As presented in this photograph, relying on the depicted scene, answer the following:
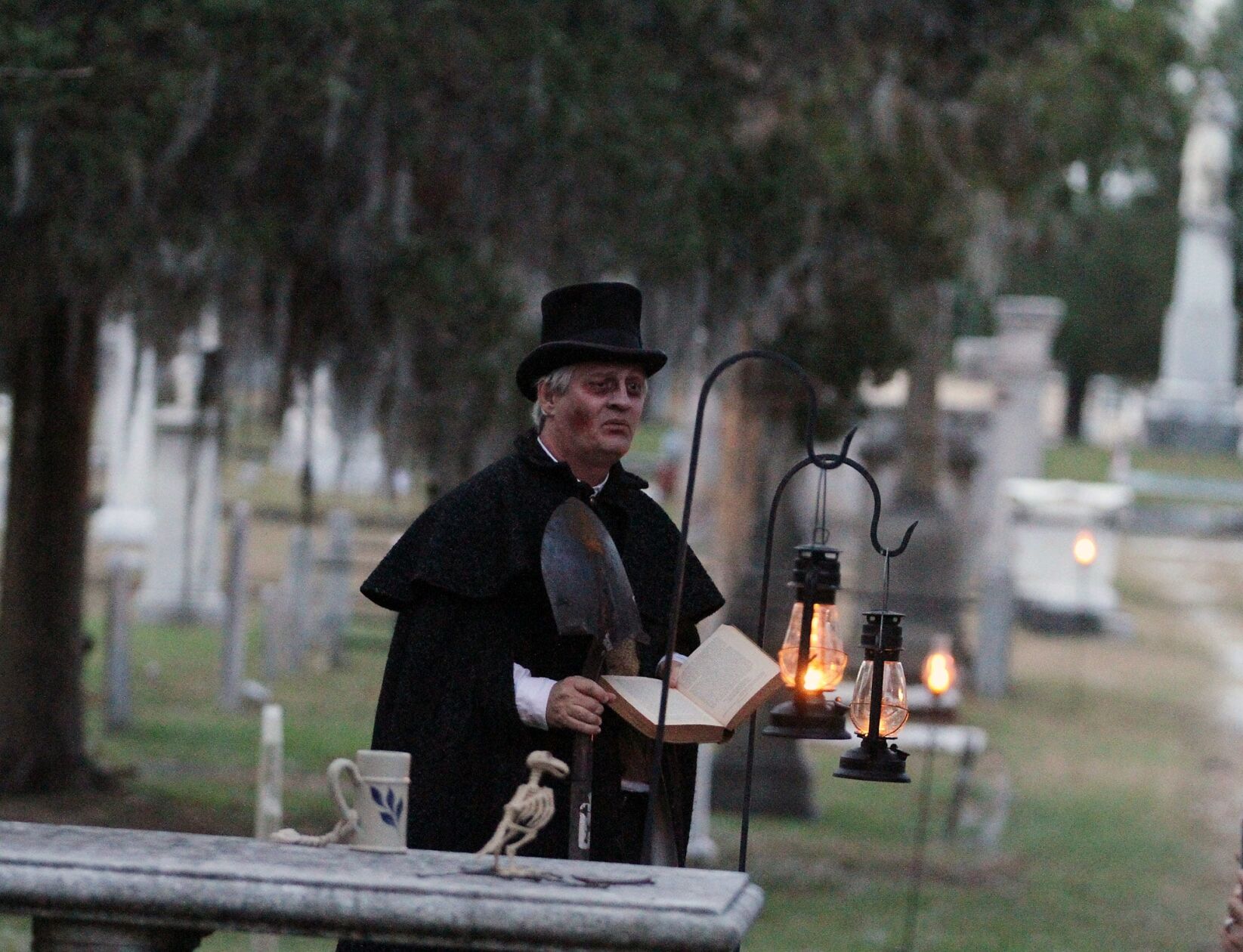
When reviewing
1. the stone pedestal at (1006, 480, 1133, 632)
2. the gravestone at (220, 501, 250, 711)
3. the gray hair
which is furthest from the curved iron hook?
the stone pedestal at (1006, 480, 1133, 632)

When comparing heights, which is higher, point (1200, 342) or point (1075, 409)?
point (1200, 342)

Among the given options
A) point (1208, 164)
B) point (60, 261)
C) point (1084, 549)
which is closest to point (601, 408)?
point (60, 261)

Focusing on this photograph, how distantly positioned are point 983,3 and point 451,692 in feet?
29.3

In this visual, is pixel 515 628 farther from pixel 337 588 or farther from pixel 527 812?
pixel 337 588

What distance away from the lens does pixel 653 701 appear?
4.46m

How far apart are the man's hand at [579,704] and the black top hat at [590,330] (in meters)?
0.73

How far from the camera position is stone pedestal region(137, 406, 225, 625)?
20.0 m

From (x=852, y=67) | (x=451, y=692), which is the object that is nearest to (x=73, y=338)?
(x=852, y=67)

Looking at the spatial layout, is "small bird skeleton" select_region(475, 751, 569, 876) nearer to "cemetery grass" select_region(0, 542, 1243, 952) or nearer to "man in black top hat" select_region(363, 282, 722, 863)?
"man in black top hat" select_region(363, 282, 722, 863)

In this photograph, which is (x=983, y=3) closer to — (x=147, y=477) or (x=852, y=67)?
(x=852, y=67)

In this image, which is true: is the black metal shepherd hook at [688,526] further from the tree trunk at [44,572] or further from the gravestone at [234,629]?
the gravestone at [234,629]

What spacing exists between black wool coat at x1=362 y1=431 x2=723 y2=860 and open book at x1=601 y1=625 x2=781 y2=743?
0.87 ft

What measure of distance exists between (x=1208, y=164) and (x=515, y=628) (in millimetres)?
34720

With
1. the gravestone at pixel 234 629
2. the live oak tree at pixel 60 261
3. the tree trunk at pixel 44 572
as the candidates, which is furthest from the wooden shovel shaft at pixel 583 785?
the gravestone at pixel 234 629
